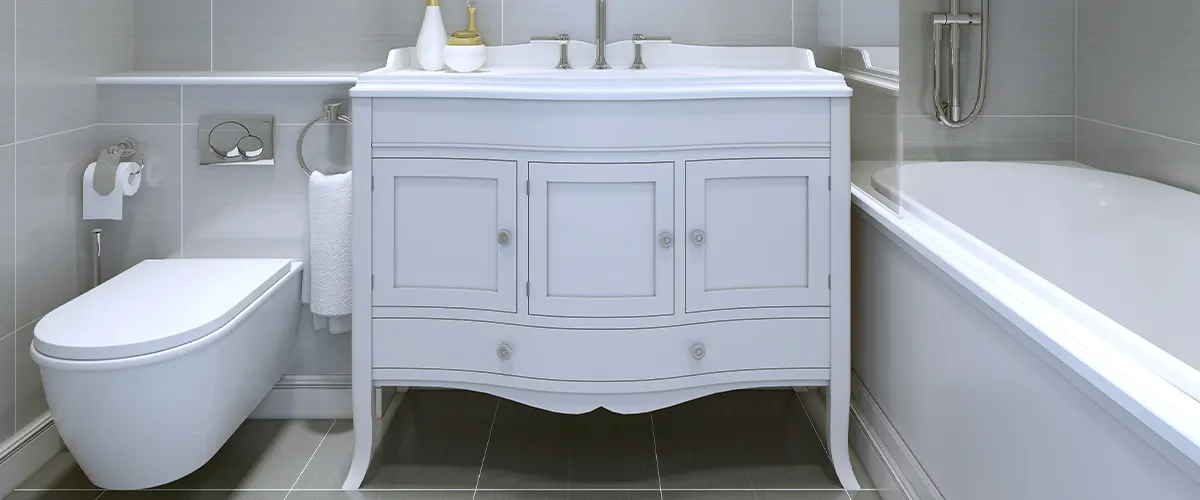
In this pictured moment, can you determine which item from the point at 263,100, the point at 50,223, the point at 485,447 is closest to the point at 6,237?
the point at 50,223

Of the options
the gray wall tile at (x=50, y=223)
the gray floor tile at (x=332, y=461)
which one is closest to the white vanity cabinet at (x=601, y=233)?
the gray floor tile at (x=332, y=461)

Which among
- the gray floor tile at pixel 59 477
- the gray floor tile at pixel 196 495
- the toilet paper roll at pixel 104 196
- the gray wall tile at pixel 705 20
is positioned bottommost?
the gray floor tile at pixel 196 495

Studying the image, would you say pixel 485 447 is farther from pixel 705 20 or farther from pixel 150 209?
pixel 705 20

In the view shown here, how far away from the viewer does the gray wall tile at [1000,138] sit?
2.39 m

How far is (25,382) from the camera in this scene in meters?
1.98

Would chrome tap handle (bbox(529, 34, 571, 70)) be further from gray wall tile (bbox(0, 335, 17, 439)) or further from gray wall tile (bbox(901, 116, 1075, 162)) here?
gray wall tile (bbox(0, 335, 17, 439))

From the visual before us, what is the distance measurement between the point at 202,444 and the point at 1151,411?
150 centimetres

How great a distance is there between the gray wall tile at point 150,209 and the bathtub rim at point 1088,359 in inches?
65.0

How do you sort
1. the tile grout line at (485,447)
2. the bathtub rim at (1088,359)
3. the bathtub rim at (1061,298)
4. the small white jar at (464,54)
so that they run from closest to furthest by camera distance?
1. the bathtub rim at (1088,359)
2. the bathtub rim at (1061,298)
3. the tile grout line at (485,447)
4. the small white jar at (464,54)

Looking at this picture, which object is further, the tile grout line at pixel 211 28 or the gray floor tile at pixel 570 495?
the tile grout line at pixel 211 28

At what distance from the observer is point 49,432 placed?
6.76 feet

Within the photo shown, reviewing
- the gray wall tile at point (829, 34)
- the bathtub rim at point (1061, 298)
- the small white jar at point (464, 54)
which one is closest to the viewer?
the bathtub rim at point (1061, 298)

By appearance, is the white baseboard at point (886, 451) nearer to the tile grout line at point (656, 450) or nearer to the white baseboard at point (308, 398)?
the tile grout line at point (656, 450)

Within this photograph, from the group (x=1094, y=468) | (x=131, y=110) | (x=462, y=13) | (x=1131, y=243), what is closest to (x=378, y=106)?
(x=462, y=13)
